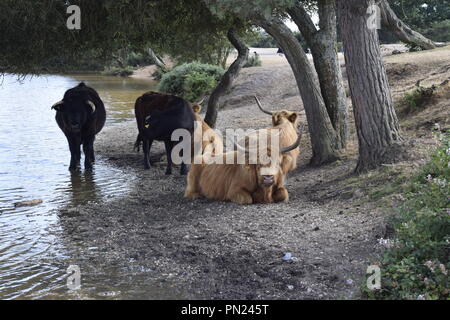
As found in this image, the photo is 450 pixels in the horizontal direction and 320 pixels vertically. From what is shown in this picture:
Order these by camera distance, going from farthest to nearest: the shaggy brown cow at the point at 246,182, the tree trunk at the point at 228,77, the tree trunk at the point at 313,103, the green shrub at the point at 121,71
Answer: the green shrub at the point at 121,71 < the tree trunk at the point at 228,77 < the tree trunk at the point at 313,103 < the shaggy brown cow at the point at 246,182

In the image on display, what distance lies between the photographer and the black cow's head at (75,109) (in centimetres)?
1283

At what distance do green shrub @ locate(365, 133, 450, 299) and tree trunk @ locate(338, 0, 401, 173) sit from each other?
2685 mm

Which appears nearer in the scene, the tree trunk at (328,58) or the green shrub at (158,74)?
the tree trunk at (328,58)

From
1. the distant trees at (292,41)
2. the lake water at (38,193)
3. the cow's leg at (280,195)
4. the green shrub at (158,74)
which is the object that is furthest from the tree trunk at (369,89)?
the green shrub at (158,74)

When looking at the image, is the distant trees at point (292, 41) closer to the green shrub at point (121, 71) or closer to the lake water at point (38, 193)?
the lake water at point (38, 193)

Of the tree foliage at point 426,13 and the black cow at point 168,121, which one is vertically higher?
the tree foliage at point 426,13

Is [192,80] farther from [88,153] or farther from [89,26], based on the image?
[89,26]

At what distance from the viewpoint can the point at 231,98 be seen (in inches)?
899

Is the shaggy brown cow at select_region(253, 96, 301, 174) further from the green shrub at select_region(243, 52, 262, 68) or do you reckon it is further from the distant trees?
the green shrub at select_region(243, 52, 262, 68)

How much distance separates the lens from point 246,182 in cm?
918

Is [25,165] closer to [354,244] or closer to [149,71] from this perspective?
[354,244]

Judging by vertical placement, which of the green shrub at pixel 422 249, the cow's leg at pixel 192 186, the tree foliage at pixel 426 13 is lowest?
the cow's leg at pixel 192 186

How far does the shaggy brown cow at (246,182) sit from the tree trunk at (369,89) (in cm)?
105

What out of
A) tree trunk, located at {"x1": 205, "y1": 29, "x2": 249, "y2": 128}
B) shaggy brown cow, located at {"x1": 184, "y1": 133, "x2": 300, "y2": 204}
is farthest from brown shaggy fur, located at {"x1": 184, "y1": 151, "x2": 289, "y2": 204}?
tree trunk, located at {"x1": 205, "y1": 29, "x2": 249, "y2": 128}
